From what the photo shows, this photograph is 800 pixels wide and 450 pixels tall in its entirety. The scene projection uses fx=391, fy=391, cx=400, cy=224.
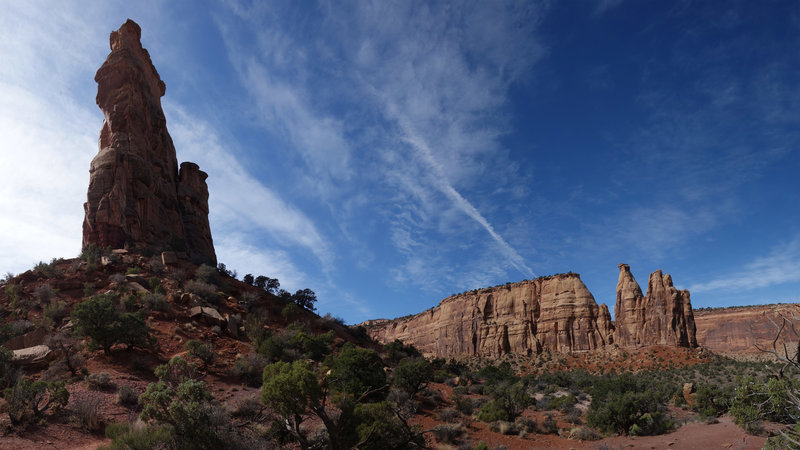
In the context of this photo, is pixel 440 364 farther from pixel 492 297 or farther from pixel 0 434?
pixel 492 297

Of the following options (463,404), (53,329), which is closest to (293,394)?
(463,404)

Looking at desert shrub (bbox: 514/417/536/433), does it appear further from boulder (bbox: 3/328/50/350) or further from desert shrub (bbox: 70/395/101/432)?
boulder (bbox: 3/328/50/350)

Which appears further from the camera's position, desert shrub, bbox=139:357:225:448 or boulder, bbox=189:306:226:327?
boulder, bbox=189:306:226:327

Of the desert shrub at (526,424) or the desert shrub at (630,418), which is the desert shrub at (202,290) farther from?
the desert shrub at (630,418)

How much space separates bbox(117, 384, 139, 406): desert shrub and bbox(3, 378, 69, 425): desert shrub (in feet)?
5.37

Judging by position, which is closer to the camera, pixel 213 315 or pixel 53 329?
pixel 53 329

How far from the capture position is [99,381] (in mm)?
14578

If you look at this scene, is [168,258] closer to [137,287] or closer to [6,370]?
[137,287]

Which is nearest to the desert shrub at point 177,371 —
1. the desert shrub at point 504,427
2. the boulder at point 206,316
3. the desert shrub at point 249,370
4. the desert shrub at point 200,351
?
the desert shrub at point 200,351

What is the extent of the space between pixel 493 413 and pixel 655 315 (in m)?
54.4

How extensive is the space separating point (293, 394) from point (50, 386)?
8754 millimetres

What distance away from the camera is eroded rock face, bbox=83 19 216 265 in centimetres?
3181

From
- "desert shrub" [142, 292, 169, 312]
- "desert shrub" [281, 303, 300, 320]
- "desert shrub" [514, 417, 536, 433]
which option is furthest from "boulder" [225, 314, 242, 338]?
"desert shrub" [514, 417, 536, 433]

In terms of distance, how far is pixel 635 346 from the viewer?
61.2m
